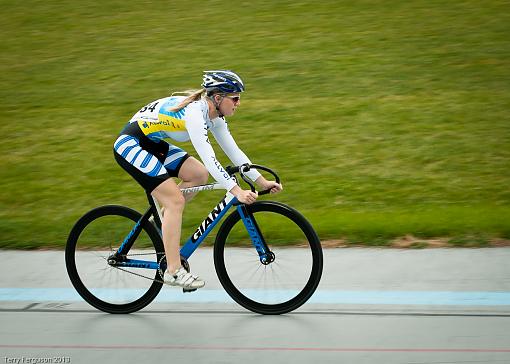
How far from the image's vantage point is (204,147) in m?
5.80

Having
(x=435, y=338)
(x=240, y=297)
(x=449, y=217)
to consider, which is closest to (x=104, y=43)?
(x=449, y=217)

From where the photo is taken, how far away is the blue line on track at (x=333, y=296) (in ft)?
20.3

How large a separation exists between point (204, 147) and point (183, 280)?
97 centimetres

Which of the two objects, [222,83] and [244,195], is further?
[222,83]

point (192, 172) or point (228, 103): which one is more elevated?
point (228, 103)

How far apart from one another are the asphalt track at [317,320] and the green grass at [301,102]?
78 centimetres

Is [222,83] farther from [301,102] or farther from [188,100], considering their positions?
[301,102]

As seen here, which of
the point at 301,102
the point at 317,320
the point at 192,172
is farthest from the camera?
the point at 301,102

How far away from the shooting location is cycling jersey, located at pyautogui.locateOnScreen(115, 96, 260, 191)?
581 cm

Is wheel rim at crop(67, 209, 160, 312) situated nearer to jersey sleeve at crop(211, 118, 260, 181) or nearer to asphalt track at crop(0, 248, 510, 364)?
asphalt track at crop(0, 248, 510, 364)

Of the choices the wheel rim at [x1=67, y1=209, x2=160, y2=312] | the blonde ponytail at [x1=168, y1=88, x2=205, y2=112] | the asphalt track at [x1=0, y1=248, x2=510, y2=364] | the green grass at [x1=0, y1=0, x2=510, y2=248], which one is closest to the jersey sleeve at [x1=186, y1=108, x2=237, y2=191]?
the blonde ponytail at [x1=168, y1=88, x2=205, y2=112]

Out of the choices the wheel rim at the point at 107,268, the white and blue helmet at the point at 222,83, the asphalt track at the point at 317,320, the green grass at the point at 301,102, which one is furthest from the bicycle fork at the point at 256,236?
the green grass at the point at 301,102

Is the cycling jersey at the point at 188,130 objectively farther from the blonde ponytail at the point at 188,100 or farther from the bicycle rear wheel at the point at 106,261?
the bicycle rear wheel at the point at 106,261

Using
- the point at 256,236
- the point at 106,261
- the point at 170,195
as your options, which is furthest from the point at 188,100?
the point at 106,261
